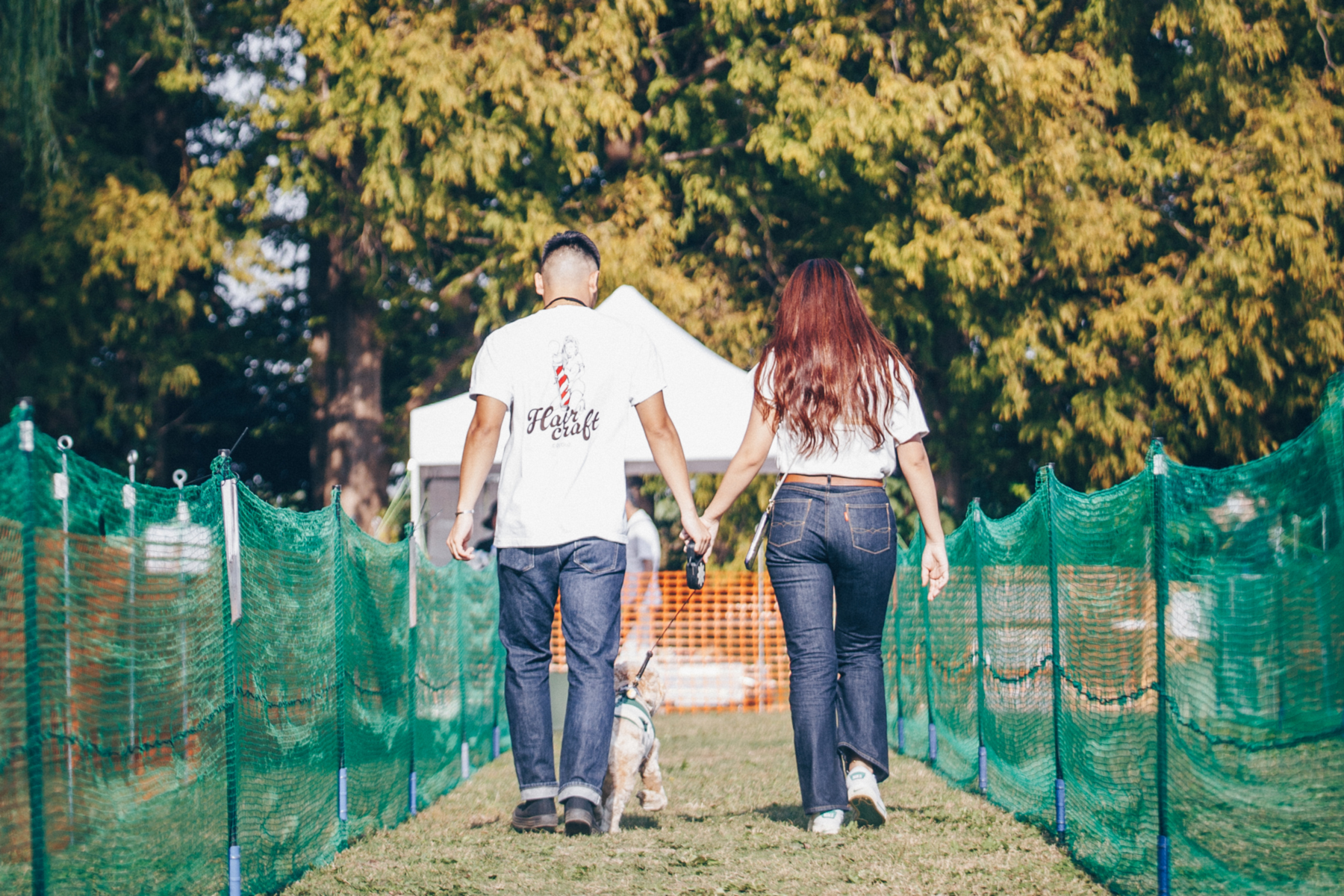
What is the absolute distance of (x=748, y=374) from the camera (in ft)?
32.5

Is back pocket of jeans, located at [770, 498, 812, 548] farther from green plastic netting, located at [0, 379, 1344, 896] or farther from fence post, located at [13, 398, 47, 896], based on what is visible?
fence post, located at [13, 398, 47, 896]

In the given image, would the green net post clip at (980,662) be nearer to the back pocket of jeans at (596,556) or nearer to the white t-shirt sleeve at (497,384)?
the back pocket of jeans at (596,556)

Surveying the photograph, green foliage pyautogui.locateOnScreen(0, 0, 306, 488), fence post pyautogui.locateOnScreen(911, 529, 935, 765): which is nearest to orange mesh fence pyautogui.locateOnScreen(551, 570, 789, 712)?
fence post pyautogui.locateOnScreen(911, 529, 935, 765)

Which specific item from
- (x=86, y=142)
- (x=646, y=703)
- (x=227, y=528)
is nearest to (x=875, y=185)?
(x=86, y=142)

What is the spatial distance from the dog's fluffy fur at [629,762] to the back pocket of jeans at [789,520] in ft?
2.60

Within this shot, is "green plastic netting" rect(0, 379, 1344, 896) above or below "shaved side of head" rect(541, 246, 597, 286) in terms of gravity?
below

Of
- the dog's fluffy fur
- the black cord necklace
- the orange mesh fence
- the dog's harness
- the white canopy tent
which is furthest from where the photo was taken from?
the orange mesh fence

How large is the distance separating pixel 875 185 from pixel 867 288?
1.12 m

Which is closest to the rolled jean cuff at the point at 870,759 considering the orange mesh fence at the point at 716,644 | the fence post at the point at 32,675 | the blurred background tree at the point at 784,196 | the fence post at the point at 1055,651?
the fence post at the point at 1055,651

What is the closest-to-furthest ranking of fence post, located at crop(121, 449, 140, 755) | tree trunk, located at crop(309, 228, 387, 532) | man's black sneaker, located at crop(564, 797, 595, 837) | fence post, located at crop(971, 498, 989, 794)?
fence post, located at crop(121, 449, 140, 755), man's black sneaker, located at crop(564, 797, 595, 837), fence post, located at crop(971, 498, 989, 794), tree trunk, located at crop(309, 228, 387, 532)

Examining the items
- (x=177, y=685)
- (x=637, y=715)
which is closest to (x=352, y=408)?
(x=637, y=715)

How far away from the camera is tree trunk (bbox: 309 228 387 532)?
1552cm

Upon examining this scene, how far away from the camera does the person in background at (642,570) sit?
1028 cm

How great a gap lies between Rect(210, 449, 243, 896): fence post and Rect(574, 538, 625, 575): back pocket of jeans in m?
1.01
